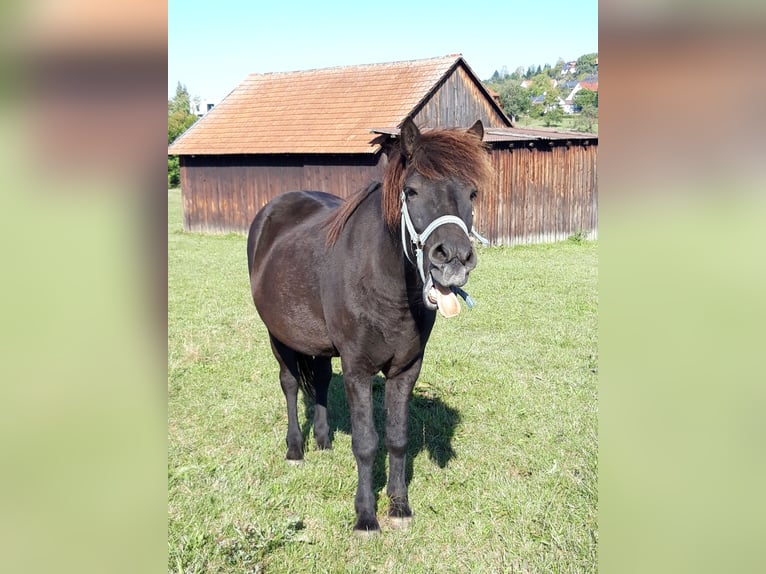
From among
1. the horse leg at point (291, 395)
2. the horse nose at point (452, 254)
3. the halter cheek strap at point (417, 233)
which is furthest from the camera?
the horse leg at point (291, 395)

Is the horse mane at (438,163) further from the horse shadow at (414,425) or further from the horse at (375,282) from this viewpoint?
the horse shadow at (414,425)

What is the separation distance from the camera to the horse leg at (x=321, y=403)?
16.8ft

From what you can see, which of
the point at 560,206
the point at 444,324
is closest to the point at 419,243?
the point at 444,324

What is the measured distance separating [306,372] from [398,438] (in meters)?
1.40

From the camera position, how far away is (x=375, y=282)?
3.65 m

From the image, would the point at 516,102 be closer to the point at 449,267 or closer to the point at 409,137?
the point at 409,137

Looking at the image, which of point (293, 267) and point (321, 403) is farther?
point (321, 403)

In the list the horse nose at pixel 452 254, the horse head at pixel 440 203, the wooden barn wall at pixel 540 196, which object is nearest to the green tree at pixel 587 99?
the wooden barn wall at pixel 540 196

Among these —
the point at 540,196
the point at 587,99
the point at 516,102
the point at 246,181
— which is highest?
the point at 516,102
